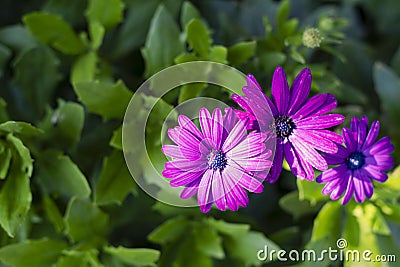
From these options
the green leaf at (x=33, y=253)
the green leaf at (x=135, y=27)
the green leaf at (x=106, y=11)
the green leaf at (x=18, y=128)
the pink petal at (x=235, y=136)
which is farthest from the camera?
the green leaf at (x=135, y=27)

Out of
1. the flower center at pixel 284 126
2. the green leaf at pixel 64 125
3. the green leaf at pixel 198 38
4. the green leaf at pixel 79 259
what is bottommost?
the green leaf at pixel 79 259

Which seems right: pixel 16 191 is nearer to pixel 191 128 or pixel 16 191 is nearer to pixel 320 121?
pixel 191 128

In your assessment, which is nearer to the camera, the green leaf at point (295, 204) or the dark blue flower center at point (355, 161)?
the dark blue flower center at point (355, 161)

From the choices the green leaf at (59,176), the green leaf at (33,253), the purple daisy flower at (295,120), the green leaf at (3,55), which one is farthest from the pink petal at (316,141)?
the green leaf at (3,55)

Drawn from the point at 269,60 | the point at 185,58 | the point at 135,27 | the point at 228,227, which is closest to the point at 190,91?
the point at 185,58

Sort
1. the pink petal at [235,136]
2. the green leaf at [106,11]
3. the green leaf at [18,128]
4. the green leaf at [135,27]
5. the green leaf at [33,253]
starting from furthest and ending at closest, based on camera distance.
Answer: the green leaf at [135,27] → the green leaf at [106,11] → the green leaf at [33,253] → the green leaf at [18,128] → the pink petal at [235,136]

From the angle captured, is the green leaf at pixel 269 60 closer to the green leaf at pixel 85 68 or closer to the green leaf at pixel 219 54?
the green leaf at pixel 219 54

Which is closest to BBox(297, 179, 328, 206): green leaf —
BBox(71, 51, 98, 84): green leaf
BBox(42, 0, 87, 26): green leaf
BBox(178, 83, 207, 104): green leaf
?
BBox(178, 83, 207, 104): green leaf

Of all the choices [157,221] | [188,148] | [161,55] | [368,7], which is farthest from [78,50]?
[368,7]
